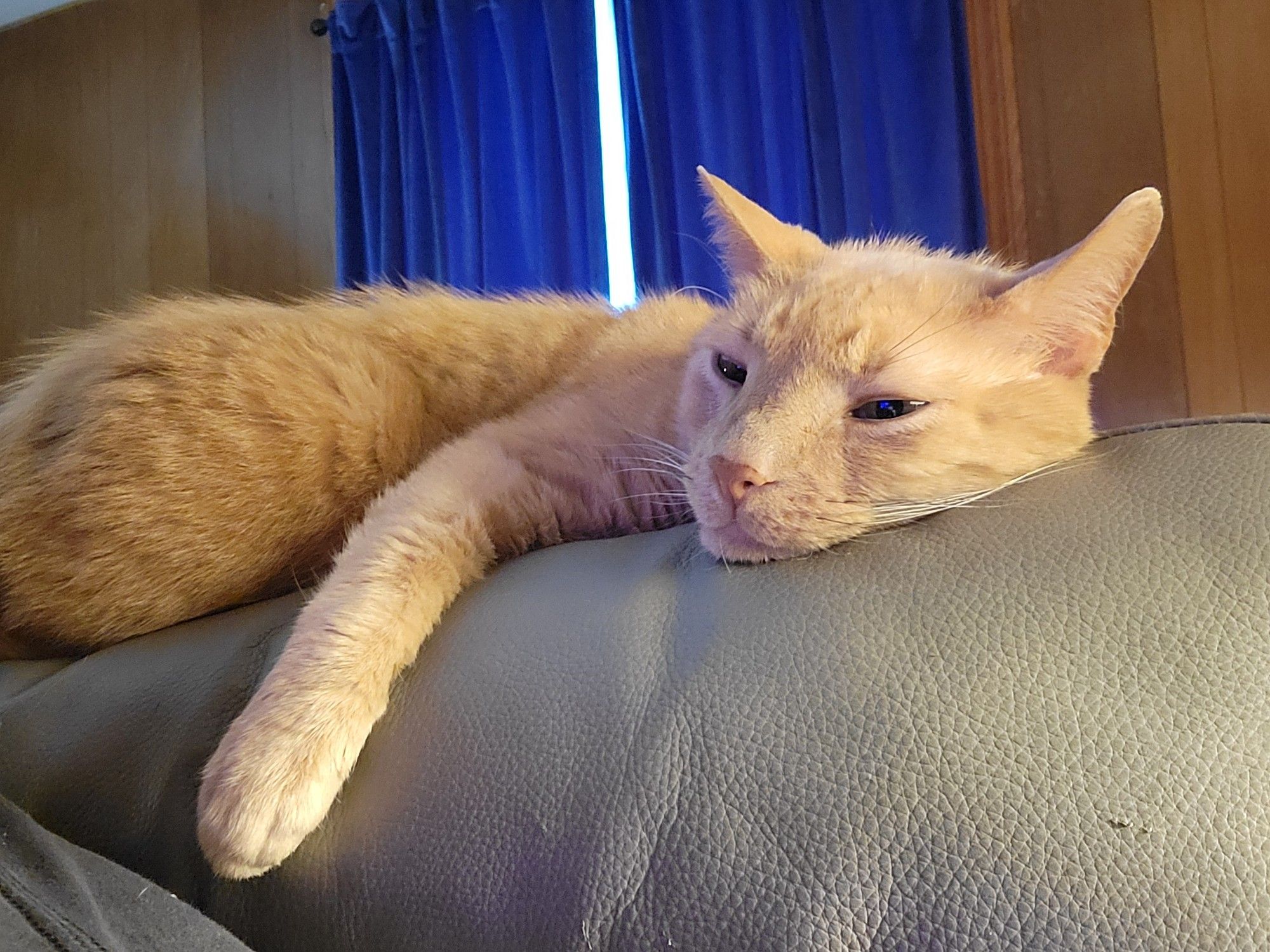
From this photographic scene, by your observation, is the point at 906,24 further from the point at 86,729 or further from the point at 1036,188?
the point at 86,729

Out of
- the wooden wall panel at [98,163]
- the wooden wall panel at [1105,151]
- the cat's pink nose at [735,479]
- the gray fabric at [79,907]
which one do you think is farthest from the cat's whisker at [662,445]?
the wooden wall panel at [98,163]

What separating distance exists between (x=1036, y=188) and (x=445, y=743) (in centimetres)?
204

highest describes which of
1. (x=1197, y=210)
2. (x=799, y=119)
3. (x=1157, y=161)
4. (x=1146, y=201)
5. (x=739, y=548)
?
(x=799, y=119)

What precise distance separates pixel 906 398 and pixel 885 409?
2cm

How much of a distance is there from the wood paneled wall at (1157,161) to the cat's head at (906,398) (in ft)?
4.29

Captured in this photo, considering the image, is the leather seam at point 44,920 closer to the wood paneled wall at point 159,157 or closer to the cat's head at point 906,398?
the cat's head at point 906,398

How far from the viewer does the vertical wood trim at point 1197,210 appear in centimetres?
179

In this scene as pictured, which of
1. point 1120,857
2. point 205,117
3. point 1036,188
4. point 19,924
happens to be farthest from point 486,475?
point 205,117

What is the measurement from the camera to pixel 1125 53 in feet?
6.23

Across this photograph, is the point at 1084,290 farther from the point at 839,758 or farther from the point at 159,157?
the point at 159,157

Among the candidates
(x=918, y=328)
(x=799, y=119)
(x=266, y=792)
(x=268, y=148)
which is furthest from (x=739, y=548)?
(x=268, y=148)

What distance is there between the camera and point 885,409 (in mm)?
737

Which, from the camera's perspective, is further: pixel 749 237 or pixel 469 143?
pixel 469 143

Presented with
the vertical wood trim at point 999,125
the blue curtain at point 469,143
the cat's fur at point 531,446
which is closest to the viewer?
the cat's fur at point 531,446
